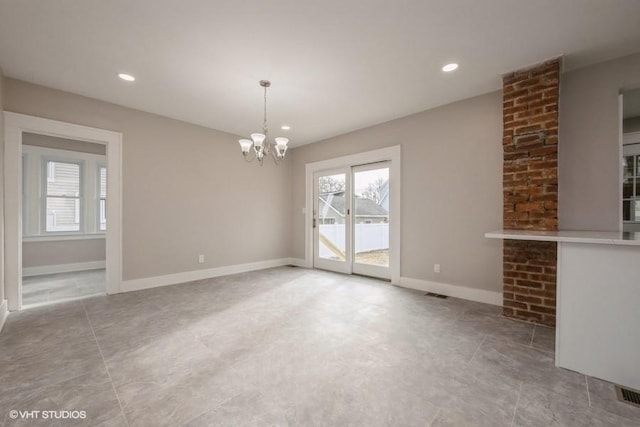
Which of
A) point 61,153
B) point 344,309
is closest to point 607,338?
point 344,309

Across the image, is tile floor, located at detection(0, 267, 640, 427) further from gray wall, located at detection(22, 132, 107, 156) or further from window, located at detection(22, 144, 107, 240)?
gray wall, located at detection(22, 132, 107, 156)

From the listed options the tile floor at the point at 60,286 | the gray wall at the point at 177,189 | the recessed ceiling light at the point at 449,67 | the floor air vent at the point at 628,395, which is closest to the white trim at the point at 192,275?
the gray wall at the point at 177,189

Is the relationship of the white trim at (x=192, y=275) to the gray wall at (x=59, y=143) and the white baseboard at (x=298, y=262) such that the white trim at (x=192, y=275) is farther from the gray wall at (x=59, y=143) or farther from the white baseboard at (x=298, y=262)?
the gray wall at (x=59, y=143)

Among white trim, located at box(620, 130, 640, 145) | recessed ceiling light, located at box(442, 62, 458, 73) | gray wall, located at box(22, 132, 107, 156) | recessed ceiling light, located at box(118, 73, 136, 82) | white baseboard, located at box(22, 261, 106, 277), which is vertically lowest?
white baseboard, located at box(22, 261, 106, 277)

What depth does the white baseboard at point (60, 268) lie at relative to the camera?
4852 millimetres

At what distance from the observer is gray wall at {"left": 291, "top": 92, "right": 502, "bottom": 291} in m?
3.26

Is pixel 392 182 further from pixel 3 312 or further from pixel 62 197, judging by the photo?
pixel 62 197

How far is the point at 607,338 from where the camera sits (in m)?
1.75

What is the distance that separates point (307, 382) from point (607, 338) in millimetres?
2011

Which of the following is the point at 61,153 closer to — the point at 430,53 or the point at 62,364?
the point at 62,364

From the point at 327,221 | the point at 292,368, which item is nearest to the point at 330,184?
the point at 327,221

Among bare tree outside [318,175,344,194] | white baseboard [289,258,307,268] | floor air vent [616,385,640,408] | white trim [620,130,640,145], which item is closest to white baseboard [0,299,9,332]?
white baseboard [289,258,307,268]

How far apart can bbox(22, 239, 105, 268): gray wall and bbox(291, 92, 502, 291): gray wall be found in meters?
6.20

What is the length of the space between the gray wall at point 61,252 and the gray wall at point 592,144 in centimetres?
792
